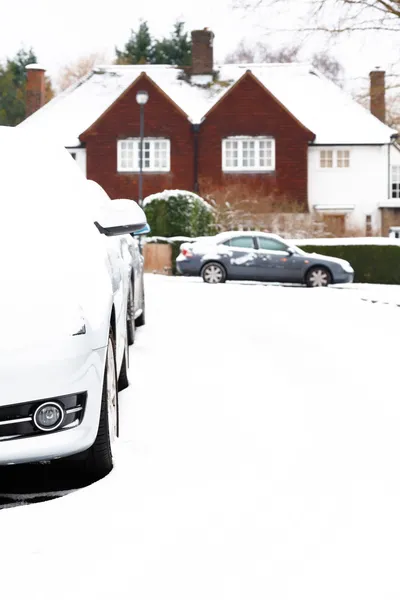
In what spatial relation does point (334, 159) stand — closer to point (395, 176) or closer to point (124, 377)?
point (395, 176)

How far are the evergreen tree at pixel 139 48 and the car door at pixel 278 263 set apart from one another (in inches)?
2003

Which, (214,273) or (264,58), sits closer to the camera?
(214,273)

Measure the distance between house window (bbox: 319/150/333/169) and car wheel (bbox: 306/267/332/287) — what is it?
69.8 ft

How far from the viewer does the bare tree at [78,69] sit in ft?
242

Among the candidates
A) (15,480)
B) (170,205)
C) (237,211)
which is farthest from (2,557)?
(237,211)

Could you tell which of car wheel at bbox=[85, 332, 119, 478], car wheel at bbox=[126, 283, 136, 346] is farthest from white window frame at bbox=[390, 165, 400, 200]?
car wheel at bbox=[85, 332, 119, 478]

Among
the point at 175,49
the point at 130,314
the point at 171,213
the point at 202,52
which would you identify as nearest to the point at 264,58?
the point at 175,49

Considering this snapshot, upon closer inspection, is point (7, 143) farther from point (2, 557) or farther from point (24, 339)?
point (2, 557)

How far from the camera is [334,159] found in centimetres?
4650

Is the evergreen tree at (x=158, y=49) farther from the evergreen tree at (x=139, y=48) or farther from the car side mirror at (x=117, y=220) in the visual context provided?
the car side mirror at (x=117, y=220)

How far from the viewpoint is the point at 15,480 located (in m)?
5.02

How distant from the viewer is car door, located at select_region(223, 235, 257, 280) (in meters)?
25.9

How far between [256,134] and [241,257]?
21.3 m

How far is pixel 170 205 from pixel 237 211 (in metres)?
9.59
